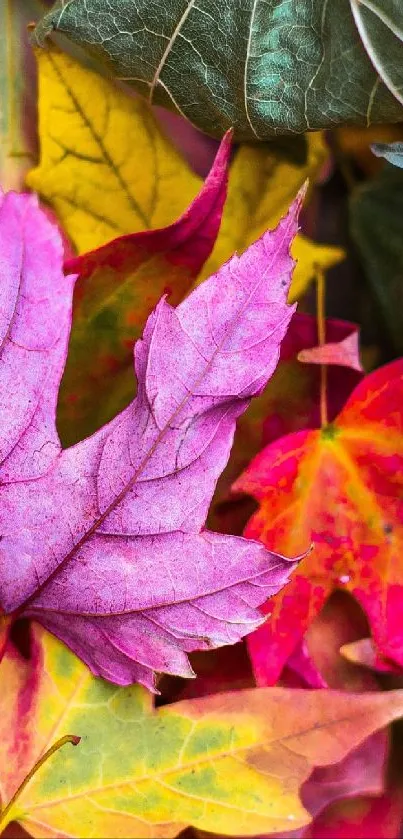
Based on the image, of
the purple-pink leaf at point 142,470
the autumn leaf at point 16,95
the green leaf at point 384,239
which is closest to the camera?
Answer: the purple-pink leaf at point 142,470

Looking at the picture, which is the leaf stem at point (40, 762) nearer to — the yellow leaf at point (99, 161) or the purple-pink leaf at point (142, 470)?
the purple-pink leaf at point (142, 470)

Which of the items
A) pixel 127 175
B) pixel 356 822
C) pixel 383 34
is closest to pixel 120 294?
pixel 127 175

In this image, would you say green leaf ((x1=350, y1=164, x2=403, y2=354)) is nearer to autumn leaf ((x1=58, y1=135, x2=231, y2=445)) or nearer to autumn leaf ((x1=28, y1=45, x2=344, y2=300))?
autumn leaf ((x1=28, y1=45, x2=344, y2=300))

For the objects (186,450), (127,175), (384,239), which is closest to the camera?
(186,450)

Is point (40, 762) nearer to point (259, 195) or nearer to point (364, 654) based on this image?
point (364, 654)

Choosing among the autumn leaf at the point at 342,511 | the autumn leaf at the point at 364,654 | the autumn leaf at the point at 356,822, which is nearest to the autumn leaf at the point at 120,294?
the autumn leaf at the point at 342,511

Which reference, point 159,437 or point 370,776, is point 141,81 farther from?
point 370,776

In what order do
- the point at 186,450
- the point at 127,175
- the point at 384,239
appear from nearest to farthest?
the point at 186,450, the point at 127,175, the point at 384,239
